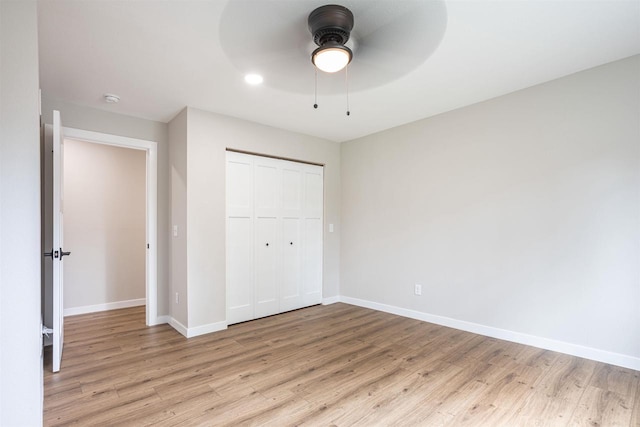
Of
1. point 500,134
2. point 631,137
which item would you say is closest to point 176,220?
point 500,134

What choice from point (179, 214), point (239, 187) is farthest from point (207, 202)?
point (239, 187)

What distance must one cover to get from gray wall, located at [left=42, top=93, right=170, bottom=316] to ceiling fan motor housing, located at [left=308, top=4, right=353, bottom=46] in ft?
8.64

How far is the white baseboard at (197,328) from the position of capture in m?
3.31

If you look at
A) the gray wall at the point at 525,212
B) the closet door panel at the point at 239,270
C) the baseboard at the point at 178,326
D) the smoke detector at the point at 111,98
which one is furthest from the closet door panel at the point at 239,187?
the gray wall at the point at 525,212

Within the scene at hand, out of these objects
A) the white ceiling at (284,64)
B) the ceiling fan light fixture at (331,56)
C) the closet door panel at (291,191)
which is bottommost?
the closet door panel at (291,191)

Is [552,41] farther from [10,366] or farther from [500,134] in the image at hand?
[10,366]

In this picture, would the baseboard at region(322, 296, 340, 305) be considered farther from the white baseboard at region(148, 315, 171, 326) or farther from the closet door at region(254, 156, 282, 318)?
the white baseboard at region(148, 315, 171, 326)

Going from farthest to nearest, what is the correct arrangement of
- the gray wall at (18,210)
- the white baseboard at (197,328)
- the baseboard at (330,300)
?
the baseboard at (330,300) → the white baseboard at (197,328) → the gray wall at (18,210)

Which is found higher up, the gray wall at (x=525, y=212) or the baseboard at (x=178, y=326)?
the gray wall at (x=525, y=212)

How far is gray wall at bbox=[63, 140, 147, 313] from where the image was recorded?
13.6 ft

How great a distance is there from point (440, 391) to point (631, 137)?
2476 millimetres

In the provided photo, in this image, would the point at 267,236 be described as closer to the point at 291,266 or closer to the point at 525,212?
the point at 291,266

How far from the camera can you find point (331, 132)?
14.3 ft

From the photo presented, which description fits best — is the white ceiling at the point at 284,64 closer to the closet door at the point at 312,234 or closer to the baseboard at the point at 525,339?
the closet door at the point at 312,234
